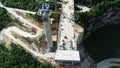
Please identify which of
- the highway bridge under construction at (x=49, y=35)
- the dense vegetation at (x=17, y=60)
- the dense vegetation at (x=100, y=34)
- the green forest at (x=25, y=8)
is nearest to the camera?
the highway bridge under construction at (x=49, y=35)

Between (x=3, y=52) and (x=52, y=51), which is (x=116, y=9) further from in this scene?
(x=3, y=52)

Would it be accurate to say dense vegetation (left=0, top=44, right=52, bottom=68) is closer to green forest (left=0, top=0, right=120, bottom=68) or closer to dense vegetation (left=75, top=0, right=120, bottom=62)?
green forest (left=0, top=0, right=120, bottom=68)

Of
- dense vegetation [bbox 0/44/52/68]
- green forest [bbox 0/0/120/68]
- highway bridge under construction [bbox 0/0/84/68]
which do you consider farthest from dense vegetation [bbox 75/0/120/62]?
dense vegetation [bbox 0/44/52/68]

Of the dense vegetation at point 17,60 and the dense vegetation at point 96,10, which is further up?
the dense vegetation at point 96,10

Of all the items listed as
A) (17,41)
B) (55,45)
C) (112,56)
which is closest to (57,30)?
(55,45)

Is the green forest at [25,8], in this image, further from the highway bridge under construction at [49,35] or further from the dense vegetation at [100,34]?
the highway bridge under construction at [49,35]

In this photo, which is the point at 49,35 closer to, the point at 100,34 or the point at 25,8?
the point at 25,8

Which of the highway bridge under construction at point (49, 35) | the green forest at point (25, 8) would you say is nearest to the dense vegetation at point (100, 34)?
the green forest at point (25, 8)

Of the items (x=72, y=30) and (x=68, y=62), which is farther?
(x=72, y=30)

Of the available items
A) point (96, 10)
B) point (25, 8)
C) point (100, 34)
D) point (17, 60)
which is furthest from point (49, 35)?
point (100, 34)
